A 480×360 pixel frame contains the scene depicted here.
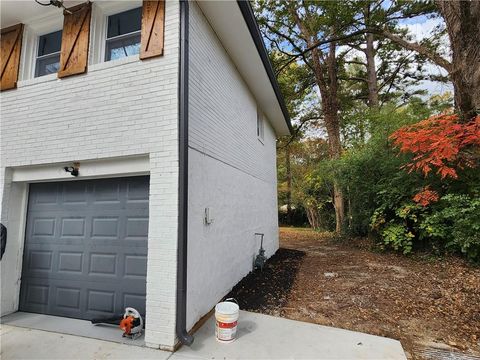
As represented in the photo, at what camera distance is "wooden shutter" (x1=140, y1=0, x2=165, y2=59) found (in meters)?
3.61

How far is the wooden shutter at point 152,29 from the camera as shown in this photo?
3.61m

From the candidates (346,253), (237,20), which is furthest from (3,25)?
(346,253)

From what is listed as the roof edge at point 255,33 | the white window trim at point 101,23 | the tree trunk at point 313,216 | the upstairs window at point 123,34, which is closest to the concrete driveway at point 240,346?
the white window trim at point 101,23

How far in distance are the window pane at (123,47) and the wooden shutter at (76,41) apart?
327 millimetres

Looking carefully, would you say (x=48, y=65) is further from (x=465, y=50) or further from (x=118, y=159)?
(x=465, y=50)

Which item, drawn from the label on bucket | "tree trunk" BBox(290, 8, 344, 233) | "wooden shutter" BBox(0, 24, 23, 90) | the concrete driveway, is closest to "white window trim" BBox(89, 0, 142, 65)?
"wooden shutter" BBox(0, 24, 23, 90)

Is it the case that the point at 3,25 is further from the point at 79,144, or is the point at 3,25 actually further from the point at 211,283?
the point at 211,283

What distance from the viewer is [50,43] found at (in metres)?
4.66

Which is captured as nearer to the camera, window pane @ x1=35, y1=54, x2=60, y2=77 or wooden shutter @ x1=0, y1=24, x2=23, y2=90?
wooden shutter @ x1=0, y1=24, x2=23, y2=90

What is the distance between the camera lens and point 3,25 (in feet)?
15.2

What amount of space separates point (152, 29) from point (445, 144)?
6.02m

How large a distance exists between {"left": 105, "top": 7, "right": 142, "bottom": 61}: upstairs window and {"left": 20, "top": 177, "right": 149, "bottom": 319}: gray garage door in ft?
6.64

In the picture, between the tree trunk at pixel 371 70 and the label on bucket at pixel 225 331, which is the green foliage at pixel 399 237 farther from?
the tree trunk at pixel 371 70

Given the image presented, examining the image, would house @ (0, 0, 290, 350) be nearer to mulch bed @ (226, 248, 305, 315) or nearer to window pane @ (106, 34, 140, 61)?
window pane @ (106, 34, 140, 61)
